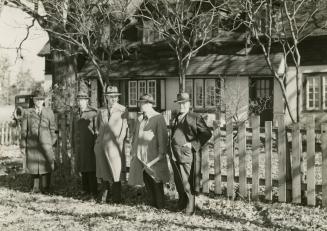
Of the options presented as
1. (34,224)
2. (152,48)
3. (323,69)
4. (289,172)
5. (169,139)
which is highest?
(152,48)

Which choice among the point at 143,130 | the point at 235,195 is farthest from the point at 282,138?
the point at 143,130

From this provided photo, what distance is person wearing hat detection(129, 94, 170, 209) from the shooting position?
715 cm

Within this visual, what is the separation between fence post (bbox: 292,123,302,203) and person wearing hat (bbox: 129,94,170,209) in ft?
6.09

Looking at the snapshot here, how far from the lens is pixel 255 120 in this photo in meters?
7.19

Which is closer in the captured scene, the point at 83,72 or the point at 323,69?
the point at 323,69

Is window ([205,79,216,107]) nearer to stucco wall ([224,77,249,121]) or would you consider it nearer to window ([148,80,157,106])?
stucco wall ([224,77,249,121])

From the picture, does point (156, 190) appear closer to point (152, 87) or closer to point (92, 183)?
point (92, 183)

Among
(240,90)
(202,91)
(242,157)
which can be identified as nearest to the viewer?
(242,157)

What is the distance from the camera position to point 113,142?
765 cm

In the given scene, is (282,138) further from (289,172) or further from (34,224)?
(34,224)

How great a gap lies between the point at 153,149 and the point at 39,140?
8.80 ft

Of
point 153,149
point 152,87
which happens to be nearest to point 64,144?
point 153,149

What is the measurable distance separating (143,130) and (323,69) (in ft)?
56.0

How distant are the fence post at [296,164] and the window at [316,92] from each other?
16309mm
